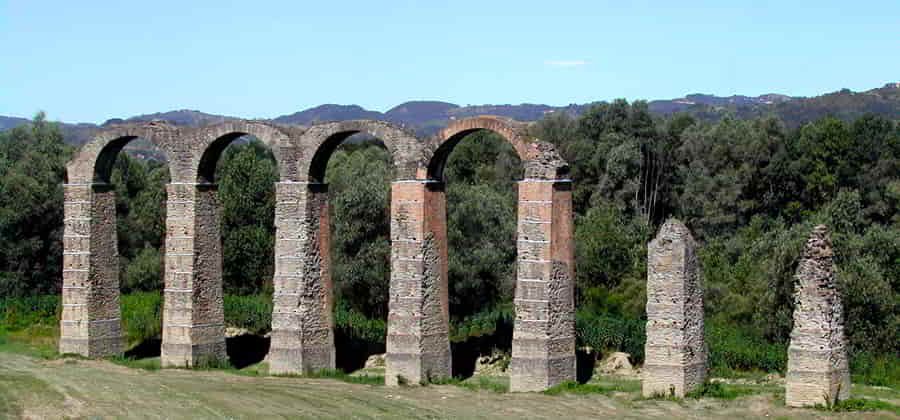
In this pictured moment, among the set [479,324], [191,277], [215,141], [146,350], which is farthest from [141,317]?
[479,324]

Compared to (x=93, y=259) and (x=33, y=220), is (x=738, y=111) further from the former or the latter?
(x=93, y=259)

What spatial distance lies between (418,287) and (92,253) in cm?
1095

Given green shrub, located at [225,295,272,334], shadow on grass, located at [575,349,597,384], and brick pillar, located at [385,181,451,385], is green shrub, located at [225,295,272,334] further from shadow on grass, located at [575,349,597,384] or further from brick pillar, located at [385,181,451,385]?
shadow on grass, located at [575,349,597,384]

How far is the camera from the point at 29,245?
48.6 m

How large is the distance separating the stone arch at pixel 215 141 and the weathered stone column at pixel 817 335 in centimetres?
1382

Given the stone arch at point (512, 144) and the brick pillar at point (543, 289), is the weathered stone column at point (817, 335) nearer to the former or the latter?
the brick pillar at point (543, 289)

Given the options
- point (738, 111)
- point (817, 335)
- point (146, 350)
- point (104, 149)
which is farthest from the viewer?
point (738, 111)

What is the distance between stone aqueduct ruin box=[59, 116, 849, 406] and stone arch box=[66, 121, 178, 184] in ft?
0.16

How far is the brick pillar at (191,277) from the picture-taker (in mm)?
30484

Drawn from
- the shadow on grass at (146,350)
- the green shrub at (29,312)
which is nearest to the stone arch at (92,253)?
the shadow on grass at (146,350)

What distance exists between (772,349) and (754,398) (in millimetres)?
6748

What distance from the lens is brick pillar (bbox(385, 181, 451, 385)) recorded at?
90.0 ft

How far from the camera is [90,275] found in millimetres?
32219

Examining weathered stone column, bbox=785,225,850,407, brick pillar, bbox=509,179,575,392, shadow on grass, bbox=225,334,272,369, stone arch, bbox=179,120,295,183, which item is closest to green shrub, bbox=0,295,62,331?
shadow on grass, bbox=225,334,272,369
